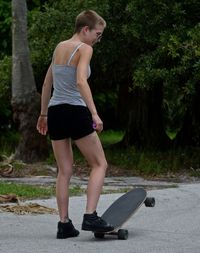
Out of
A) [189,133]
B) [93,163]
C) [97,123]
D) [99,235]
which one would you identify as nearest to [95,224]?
[99,235]

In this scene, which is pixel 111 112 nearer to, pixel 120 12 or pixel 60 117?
pixel 120 12

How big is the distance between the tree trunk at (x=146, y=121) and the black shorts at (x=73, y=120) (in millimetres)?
14293

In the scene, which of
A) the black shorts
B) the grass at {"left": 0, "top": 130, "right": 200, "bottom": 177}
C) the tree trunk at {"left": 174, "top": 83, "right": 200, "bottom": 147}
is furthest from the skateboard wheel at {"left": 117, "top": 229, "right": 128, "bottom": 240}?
the tree trunk at {"left": 174, "top": 83, "right": 200, "bottom": 147}

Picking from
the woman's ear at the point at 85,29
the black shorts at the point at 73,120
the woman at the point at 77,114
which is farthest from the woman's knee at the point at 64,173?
the woman's ear at the point at 85,29

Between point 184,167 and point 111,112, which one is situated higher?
point 184,167

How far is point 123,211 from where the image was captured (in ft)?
24.9

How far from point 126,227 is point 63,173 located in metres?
1.19

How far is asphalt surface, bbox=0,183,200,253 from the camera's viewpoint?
688cm

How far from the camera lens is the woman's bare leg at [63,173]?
24.0 ft

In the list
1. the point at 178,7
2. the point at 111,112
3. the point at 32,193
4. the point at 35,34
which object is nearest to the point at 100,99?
the point at 111,112

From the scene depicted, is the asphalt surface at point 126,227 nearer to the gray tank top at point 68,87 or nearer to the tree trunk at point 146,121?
the gray tank top at point 68,87

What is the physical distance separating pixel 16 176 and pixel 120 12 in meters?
4.00

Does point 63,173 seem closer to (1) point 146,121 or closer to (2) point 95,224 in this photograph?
(2) point 95,224

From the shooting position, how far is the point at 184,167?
16875mm
